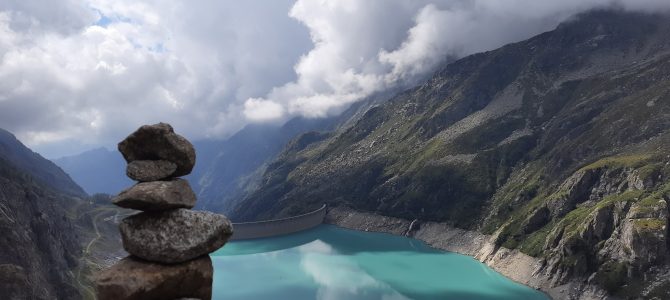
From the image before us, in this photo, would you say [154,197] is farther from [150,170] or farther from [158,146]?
[158,146]

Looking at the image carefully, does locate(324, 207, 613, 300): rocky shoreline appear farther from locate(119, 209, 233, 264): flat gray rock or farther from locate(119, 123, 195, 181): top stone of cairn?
locate(119, 123, 195, 181): top stone of cairn

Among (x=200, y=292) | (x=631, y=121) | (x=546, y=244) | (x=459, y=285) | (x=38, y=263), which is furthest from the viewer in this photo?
(x=631, y=121)

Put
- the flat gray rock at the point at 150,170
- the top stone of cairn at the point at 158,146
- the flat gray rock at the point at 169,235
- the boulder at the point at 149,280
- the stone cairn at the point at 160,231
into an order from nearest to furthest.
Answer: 1. the boulder at the point at 149,280
2. the stone cairn at the point at 160,231
3. the flat gray rock at the point at 169,235
4. the flat gray rock at the point at 150,170
5. the top stone of cairn at the point at 158,146

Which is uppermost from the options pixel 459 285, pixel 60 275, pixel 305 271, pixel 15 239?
pixel 15 239

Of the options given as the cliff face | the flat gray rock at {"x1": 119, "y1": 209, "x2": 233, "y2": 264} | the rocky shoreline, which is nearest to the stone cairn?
the flat gray rock at {"x1": 119, "y1": 209, "x2": 233, "y2": 264}

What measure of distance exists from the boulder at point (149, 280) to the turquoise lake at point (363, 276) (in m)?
103

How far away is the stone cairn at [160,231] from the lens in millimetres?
18234

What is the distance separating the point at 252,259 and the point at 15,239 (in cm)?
9467

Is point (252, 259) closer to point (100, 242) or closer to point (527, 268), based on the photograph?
point (100, 242)

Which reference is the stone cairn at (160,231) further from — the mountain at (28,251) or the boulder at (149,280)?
the mountain at (28,251)

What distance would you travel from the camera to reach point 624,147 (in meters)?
177

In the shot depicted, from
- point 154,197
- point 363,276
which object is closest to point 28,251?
point 363,276

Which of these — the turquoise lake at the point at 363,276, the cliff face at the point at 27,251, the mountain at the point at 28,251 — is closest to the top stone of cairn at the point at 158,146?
the mountain at the point at 28,251

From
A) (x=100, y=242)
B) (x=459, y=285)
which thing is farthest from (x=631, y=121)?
(x=100, y=242)
